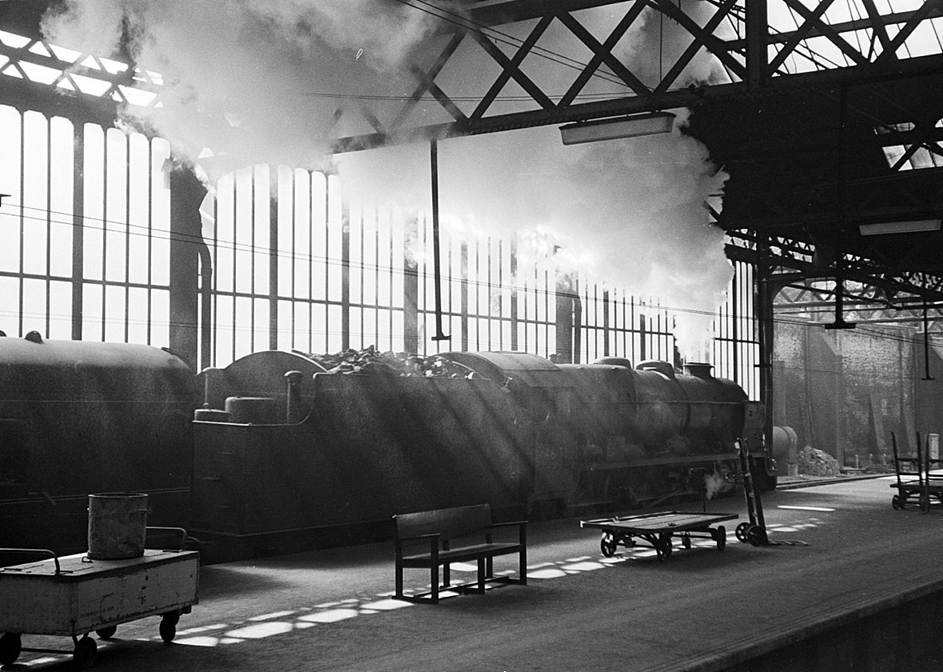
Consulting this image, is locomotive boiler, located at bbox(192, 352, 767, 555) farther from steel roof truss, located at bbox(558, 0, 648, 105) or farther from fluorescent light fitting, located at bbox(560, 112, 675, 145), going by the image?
steel roof truss, located at bbox(558, 0, 648, 105)

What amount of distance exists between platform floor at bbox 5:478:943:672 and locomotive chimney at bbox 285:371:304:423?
154 cm

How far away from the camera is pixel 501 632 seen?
781 centimetres

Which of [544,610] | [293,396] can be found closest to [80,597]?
[544,610]

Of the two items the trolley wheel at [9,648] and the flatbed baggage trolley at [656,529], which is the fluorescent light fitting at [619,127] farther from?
the trolley wheel at [9,648]

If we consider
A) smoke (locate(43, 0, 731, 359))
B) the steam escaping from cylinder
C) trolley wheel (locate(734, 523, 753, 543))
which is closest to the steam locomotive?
the steam escaping from cylinder

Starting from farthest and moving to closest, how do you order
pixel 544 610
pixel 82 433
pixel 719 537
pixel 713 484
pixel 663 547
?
pixel 713 484 → pixel 719 537 → pixel 663 547 → pixel 82 433 → pixel 544 610

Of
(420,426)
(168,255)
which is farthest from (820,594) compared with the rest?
(168,255)

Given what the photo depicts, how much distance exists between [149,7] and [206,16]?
581 millimetres

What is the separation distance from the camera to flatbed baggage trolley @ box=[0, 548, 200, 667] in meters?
6.48

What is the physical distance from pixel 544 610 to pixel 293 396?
4.67 metres

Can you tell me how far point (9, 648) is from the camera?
6727 mm

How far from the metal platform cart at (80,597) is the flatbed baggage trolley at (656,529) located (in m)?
5.64

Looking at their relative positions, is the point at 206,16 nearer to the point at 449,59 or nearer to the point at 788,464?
the point at 449,59

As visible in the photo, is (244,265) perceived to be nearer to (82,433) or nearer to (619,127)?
(619,127)
